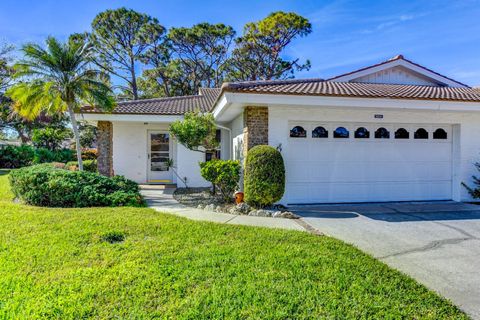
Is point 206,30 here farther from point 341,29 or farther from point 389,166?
point 389,166

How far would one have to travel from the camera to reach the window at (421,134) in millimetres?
9648

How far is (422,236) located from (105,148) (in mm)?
12864

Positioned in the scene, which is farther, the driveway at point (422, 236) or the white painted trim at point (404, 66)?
the white painted trim at point (404, 66)

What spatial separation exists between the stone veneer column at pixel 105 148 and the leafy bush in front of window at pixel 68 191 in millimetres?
4487

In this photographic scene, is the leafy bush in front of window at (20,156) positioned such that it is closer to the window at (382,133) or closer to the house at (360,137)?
the house at (360,137)

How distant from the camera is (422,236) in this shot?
5.83 meters

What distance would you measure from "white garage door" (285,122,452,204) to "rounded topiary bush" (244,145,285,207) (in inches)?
40.1

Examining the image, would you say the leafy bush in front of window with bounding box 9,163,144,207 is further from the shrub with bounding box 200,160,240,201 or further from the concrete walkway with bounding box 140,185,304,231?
the shrub with bounding box 200,160,240,201

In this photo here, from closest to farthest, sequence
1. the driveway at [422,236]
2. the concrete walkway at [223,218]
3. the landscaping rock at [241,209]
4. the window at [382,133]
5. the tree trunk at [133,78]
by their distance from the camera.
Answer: the driveway at [422,236] → the concrete walkway at [223,218] → the landscaping rock at [241,209] → the window at [382,133] → the tree trunk at [133,78]

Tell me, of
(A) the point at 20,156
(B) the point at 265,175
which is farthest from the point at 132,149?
(A) the point at 20,156

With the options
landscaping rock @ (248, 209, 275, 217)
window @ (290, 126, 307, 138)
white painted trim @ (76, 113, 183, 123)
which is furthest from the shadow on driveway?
white painted trim @ (76, 113, 183, 123)

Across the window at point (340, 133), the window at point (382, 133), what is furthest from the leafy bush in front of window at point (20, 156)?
the window at point (382, 133)

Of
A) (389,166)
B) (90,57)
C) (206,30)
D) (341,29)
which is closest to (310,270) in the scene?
(389,166)

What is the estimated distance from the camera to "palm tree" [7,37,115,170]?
35.3 ft
